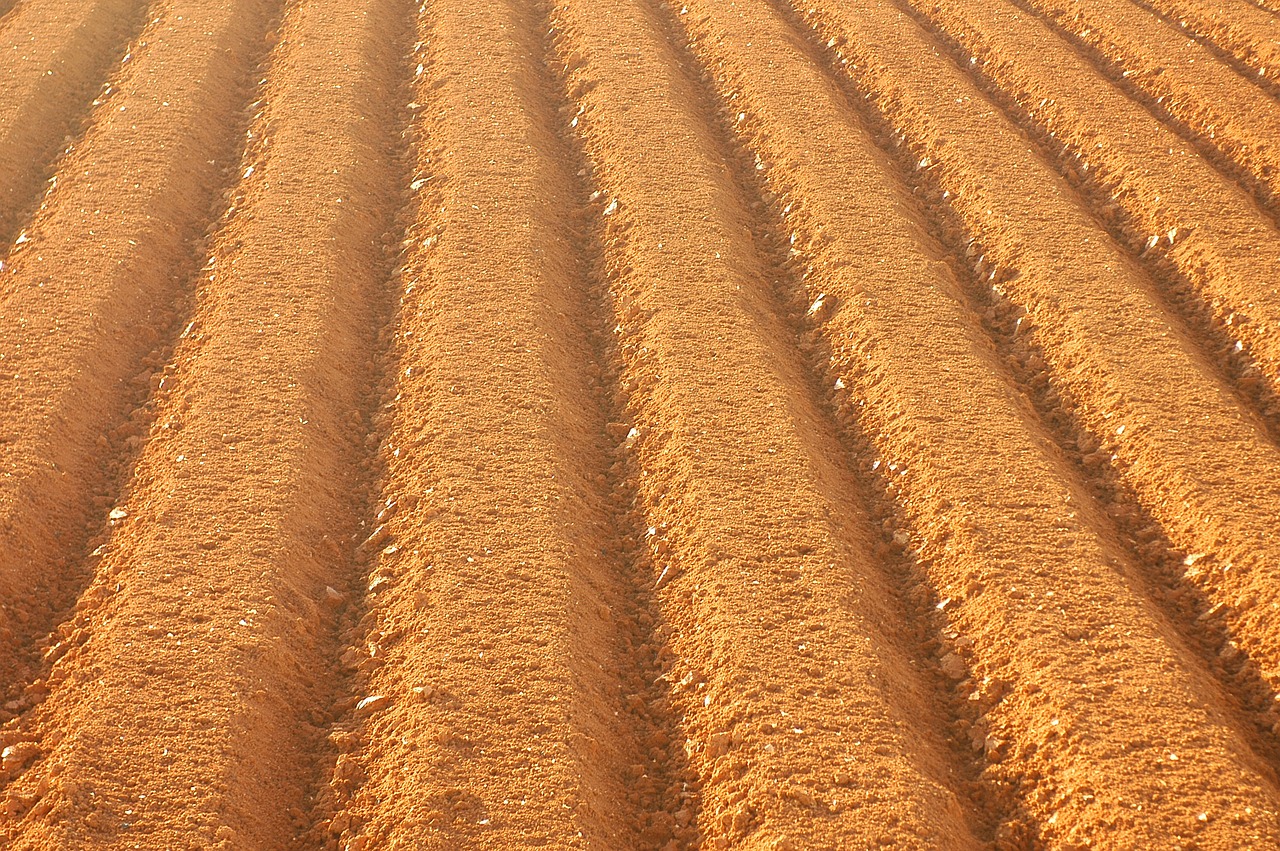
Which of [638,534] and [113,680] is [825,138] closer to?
[638,534]

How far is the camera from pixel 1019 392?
4.82 metres

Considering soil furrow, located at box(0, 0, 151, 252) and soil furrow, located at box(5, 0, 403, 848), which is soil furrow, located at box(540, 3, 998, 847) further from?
soil furrow, located at box(0, 0, 151, 252)

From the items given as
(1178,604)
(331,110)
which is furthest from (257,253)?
(1178,604)

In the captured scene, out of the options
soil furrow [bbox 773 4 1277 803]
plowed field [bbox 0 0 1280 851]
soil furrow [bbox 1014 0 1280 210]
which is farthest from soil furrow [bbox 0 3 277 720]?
soil furrow [bbox 1014 0 1280 210]

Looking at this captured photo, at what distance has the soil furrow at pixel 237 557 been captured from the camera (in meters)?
3.26

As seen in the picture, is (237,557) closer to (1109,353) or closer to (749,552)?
(749,552)

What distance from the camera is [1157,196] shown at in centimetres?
587

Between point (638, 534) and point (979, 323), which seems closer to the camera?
point (638, 534)

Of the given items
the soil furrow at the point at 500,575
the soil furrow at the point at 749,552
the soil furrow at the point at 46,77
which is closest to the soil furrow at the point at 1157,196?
the soil furrow at the point at 749,552

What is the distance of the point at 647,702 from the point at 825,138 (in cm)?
418

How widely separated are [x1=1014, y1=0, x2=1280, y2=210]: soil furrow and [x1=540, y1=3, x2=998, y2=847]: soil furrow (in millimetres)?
3247

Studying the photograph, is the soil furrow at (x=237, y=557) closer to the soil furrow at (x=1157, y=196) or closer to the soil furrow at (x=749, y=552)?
the soil furrow at (x=749, y=552)

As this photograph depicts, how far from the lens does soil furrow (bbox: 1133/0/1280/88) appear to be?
744 cm

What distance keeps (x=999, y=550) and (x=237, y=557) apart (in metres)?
Answer: 3.02
